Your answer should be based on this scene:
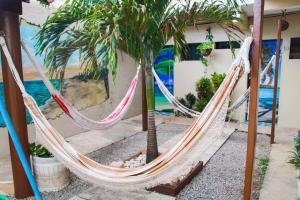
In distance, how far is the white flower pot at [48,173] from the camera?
2234 millimetres

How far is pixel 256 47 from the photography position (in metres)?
1.46

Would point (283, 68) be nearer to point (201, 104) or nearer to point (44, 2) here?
point (201, 104)

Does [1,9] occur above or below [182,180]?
above

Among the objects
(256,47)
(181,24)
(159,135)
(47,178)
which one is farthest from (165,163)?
(159,135)

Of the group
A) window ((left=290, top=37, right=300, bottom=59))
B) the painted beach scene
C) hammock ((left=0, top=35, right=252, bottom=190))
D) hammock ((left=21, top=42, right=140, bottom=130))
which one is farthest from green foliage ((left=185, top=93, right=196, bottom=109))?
hammock ((left=0, top=35, right=252, bottom=190))

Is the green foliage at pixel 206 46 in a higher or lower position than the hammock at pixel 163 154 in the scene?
higher

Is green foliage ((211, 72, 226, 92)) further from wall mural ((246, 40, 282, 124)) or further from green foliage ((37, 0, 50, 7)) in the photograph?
green foliage ((37, 0, 50, 7))

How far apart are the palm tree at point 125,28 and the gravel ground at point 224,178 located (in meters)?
0.57

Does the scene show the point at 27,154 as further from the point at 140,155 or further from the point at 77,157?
the point at 140,155

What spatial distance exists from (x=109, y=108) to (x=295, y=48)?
12.3 ft

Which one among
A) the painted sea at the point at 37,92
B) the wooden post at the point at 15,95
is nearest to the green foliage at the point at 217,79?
the painted sea at the point at 37,92

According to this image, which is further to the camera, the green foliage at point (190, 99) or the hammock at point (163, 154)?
the green foliage at point (190, 99)

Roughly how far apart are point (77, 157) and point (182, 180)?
109cm

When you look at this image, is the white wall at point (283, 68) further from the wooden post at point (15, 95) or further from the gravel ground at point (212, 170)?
the wooden post at point (15, 95)
